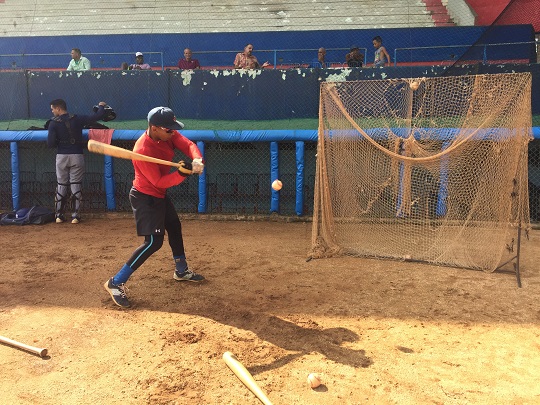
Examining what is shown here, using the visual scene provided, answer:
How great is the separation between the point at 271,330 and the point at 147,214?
5.75ft

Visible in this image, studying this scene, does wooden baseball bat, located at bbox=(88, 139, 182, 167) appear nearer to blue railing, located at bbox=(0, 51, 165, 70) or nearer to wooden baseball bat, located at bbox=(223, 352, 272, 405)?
wooden baseball bat, located at bbox=(223, 352, 272, 405)

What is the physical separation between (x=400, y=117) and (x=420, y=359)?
4.18 meters

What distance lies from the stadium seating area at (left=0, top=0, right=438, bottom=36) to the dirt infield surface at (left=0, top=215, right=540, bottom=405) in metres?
12.2

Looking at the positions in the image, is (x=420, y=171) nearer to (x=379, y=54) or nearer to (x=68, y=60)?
(x=379, y=54)

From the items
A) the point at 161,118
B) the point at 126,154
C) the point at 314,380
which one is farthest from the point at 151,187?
the point at 314,380

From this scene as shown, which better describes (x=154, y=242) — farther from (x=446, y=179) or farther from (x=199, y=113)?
(x=199, y=113)

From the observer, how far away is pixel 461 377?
132 inches

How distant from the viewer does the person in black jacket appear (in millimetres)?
8336

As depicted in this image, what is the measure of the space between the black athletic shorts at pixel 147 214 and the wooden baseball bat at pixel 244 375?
1681 mm

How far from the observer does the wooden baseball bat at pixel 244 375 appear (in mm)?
3037

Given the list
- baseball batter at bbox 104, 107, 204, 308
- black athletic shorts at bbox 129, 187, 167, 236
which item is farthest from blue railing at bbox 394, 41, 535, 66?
black athletic shorts at bbox 129, 187, 167, 236

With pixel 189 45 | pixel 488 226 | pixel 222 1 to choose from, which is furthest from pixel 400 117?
pixel 222 1

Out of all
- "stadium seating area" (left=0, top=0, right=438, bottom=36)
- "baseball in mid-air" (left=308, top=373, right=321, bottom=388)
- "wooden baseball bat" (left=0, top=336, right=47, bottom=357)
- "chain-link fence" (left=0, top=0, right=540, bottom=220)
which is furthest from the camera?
"stadium seating area" (left=0, top=0, right=438, bottom=36)

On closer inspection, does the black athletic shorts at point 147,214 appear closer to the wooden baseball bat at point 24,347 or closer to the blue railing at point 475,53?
the wooden baseball bat at point 24,347
